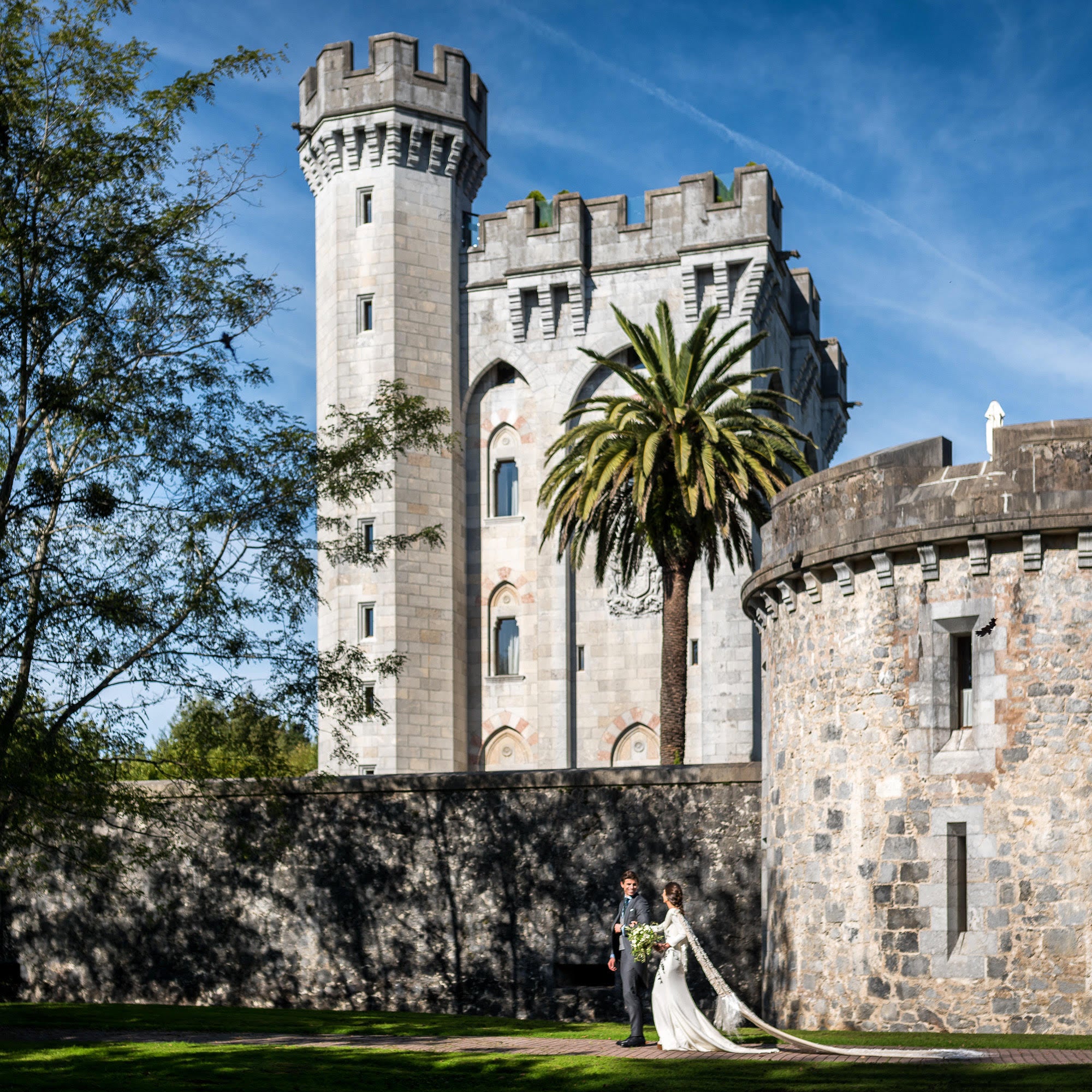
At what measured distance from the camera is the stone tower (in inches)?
1745

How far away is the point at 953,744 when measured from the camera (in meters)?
17.5

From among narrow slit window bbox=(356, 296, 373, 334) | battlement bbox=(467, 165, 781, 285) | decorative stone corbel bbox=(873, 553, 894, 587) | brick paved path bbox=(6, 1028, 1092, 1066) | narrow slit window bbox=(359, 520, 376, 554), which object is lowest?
brick paved path bbox=(6, 1028, 1092, 1066)

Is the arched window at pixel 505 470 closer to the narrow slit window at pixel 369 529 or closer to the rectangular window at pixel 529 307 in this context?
the rectangular window at pixel 529 307

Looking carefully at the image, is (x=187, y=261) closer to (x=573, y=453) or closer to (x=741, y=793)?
(x=741, y=793)

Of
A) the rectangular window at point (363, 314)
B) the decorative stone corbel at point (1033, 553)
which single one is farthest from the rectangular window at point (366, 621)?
the decorative stone corbel at point (1033, 553)

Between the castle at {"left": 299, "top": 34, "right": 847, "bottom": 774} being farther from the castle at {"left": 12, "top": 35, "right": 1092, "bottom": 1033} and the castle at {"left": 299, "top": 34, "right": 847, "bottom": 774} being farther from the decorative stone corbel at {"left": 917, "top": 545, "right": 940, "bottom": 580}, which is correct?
the decorative stone corbel at {"left": 917, "top": 545, "right": 940, "bottom": 580}

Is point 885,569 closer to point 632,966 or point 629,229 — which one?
point 632,966

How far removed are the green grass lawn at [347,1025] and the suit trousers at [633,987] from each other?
0.82m

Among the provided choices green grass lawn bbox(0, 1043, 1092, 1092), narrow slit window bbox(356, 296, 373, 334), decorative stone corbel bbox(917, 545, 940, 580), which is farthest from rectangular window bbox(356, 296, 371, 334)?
green grass lawn bbox(0, 1043, 1092, 1092)

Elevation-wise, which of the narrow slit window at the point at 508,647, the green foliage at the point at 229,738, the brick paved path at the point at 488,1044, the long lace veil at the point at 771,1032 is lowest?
the brick paved path at the point at 488,1044

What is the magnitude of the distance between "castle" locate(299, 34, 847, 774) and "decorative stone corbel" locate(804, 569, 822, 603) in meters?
24.4

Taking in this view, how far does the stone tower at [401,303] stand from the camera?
44.3 metres

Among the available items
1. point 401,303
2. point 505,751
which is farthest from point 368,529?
point 505,751

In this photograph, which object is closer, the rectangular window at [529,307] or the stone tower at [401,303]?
the stone tower at [401,303]
